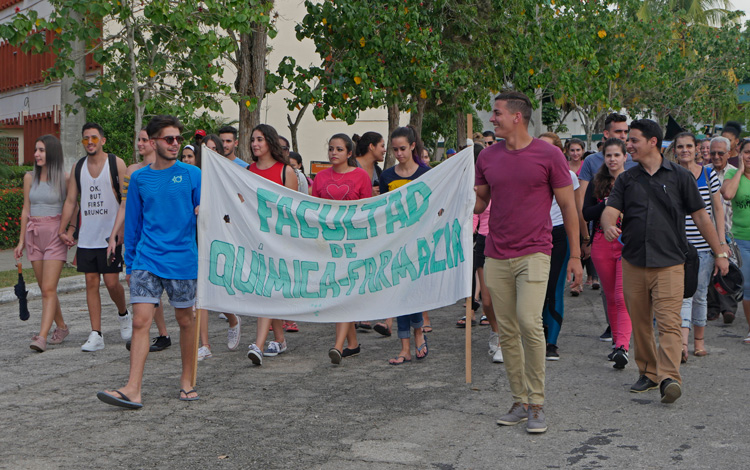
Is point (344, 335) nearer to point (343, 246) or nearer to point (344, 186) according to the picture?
point (343, 246)

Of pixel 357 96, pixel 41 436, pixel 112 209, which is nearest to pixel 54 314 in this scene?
pixel 112 209

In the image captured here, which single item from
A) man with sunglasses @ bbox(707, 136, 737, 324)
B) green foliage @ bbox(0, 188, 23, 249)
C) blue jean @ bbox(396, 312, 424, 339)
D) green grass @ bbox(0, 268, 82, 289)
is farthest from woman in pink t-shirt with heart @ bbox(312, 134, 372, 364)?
green foliage @ bbox(0, 188, 23, 249)

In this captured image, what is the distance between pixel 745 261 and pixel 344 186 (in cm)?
388

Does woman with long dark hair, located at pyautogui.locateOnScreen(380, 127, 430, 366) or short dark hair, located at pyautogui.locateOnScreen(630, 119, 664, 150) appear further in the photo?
woman with long dark hair, located at pyautogui.locateOnScreen(380, 127, 430, 366)

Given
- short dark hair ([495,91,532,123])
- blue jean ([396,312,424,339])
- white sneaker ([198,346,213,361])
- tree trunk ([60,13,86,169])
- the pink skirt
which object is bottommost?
white sneaker ([198,346,213,361])

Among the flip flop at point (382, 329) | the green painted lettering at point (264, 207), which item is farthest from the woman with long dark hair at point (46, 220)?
the flip flop at point (382, 329)

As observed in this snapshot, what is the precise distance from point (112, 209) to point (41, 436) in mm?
3223

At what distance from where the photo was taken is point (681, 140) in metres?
8.20

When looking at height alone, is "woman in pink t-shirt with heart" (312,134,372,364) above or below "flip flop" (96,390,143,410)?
above

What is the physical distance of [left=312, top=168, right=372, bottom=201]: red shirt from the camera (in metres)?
7.86

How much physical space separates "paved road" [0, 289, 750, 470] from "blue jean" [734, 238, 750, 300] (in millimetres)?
605

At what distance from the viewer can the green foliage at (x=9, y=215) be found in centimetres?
1781

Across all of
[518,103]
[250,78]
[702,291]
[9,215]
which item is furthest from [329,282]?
[9,215]

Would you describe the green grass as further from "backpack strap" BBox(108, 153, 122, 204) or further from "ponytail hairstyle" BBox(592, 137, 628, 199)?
"ponytail hairstyle" BBox(592, 137, 628, 199)
